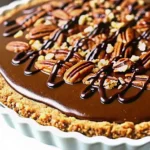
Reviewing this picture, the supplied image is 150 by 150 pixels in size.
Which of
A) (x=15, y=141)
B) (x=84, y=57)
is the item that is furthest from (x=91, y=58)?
(x=15, y=141)

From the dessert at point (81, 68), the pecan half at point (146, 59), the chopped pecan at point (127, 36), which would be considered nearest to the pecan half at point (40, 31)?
the dessert at point (81, 68)

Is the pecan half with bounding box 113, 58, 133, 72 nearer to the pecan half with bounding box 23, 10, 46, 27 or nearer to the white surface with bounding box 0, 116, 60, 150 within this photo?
the white surface with bounding box 0, 116, 60, 150

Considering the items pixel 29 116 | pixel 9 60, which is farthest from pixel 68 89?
pixel 9 60

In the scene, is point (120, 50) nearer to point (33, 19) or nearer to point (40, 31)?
point (40, 31)

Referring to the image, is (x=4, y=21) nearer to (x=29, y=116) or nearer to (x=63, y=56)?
(x=63, y=56)

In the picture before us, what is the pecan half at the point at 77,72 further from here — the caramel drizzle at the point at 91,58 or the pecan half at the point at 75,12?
the pecan half at the point at 75,12
